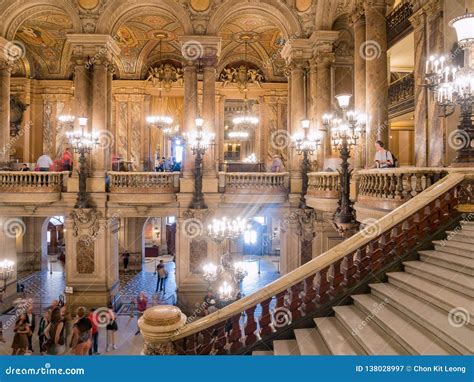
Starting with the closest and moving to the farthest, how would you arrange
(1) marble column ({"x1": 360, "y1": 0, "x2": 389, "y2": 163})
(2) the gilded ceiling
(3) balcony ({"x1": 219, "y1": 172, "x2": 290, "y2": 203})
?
(1) marble column ({"x1": 360, "y1": 0, "x2": 389, "y2": 163}) < (2) the gilded ceiling < (3) balcony ({"x1": 219, "y1": 172, "x2": 290, "y2": 203})

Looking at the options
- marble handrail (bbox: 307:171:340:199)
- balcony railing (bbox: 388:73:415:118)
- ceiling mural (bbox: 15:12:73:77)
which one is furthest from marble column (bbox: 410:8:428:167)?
ceiling mural (bbox: 15:12:73:77)

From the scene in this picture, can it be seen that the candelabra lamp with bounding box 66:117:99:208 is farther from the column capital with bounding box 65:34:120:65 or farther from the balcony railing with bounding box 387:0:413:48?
the balcony railing with bounding box 387:0:413:48

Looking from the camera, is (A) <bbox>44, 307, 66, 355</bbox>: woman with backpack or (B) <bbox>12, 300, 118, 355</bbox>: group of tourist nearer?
(B) <bbox>12, 300, 118, 355</bbox>: group of tourist

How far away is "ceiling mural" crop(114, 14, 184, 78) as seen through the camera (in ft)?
57.5

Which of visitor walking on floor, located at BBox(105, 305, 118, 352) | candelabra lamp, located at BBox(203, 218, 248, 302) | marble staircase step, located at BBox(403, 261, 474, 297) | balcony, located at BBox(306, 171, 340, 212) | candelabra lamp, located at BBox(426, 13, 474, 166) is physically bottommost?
visitor walking on floor, located at BBox(105, 305, 118, 352)

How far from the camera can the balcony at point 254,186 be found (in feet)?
45.6

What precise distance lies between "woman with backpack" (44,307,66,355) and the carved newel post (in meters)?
5.85

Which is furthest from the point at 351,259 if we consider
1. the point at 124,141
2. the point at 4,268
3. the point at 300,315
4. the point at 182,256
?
the point at 124,141

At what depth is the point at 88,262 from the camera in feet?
44.7

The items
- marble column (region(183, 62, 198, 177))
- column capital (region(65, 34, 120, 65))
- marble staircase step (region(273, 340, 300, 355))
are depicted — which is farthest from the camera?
marble column (region(183, 62, 198, 177))

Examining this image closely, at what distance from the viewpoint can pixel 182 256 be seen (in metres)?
13.7

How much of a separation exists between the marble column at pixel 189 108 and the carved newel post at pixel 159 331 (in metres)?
9.84

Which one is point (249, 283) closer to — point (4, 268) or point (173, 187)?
point (173, 187)

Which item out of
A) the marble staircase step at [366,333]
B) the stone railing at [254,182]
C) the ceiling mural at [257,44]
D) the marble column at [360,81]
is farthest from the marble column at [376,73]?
the ceiling mural at [257,44]
